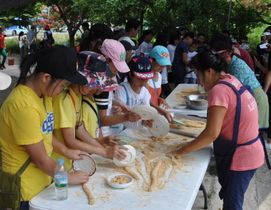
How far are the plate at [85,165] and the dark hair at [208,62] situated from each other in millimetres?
1041

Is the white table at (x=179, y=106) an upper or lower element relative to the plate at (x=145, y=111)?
lower

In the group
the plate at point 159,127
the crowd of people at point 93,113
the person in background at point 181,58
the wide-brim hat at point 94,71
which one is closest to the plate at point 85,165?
the crowd of people at point 93,113

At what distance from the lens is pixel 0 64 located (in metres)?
11.0

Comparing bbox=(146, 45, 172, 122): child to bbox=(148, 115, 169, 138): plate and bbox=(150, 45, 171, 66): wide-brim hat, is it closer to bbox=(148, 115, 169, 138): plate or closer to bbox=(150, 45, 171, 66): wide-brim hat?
bbox=(150, 45, 171, 66): wide-brim hat

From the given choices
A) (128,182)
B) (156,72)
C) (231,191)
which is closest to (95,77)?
(128,182)

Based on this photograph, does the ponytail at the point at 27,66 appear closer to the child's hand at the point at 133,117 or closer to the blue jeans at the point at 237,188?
the child's hand at the point at 133,117

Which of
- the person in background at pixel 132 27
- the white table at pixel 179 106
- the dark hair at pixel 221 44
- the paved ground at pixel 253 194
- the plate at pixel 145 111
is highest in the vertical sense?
the person in background at pixel 132 27

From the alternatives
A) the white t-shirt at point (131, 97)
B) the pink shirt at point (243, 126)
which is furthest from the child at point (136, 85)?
the pink shirt at point (243, 126)

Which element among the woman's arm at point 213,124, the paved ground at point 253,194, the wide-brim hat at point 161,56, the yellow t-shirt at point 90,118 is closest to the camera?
the woman's arm at point 213,124

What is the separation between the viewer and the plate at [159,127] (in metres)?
2.48

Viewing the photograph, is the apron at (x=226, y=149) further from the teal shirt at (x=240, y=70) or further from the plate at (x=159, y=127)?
the teal shirt at (x=240, y=70)

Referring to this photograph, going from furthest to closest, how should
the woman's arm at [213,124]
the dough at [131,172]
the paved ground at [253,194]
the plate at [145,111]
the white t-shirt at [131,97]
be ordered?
the paved ground at [253,194] → the white t-shirt at [131,97] → the plate at [145,111] → the woman's arm at [213,124] → the dough at [131,172]

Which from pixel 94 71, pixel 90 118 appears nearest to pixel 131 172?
pixel 90 118

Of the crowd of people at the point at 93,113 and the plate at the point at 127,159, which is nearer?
the crowd of people at the point at 93,113
